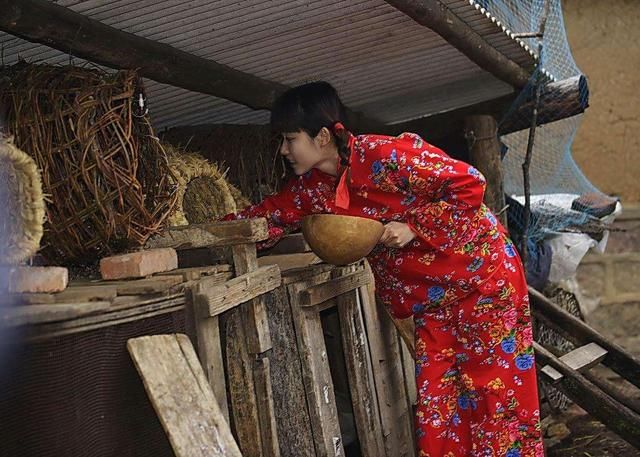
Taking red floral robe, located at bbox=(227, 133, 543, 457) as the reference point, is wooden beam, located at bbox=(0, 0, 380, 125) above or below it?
above

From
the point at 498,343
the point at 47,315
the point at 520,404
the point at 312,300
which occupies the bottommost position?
the point at 520,404

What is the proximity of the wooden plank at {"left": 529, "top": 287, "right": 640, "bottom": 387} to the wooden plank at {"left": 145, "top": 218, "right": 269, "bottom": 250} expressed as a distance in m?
2.86

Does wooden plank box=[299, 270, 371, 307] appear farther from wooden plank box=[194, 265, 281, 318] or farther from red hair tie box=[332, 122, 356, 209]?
red hair tie box=[332, 122, 356, 209]

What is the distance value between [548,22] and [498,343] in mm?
2741

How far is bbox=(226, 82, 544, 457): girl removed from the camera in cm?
335

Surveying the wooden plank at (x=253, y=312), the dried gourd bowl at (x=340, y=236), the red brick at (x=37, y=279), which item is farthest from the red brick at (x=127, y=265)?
the dried gourd bowl at (x=340, y=236)

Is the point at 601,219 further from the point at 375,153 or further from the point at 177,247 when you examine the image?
the point at 177,247

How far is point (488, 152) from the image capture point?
5.61 metres

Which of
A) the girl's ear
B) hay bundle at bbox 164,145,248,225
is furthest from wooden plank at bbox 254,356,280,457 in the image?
hay bundle at bbox 164,145,248,225

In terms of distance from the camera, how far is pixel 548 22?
555 centimetres

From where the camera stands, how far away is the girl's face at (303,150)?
337 cm

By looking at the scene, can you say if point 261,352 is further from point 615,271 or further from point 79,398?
point 615,271

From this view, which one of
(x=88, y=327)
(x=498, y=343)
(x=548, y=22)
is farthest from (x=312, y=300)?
(x=548, y=22)

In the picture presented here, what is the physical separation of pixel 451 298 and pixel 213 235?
3.65 ft
